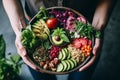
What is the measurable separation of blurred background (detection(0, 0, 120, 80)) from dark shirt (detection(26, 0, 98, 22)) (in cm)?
70

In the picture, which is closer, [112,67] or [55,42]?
[55,42]

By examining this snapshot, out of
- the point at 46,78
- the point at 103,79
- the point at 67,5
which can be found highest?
the point at 67,5

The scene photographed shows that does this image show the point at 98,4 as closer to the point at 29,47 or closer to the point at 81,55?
the point at 81,55

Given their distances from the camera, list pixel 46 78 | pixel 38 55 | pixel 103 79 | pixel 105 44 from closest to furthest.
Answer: pixel 38 55, pixel 46 78, pixel 103 79, pixel 105 44

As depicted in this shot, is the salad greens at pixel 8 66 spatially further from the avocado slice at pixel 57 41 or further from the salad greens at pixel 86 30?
the salad greens at pixel 86 30

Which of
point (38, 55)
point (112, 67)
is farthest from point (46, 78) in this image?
point (112, 67)

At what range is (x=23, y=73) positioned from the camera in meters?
2.12

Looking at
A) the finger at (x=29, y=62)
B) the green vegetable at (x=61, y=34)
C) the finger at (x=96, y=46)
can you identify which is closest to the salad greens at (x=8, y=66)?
the finger at (x=29, y=62)

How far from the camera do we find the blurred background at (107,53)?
211cm

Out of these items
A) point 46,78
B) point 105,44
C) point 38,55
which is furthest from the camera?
point 105,44

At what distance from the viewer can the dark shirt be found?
4.67 feet

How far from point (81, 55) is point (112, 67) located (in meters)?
0.79

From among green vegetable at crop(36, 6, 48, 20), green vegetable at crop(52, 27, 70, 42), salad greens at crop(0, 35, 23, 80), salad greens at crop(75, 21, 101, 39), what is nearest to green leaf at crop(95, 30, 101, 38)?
salad greens at crop(75, 21, 101, 39)

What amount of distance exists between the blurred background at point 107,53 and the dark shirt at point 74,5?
699 mm
